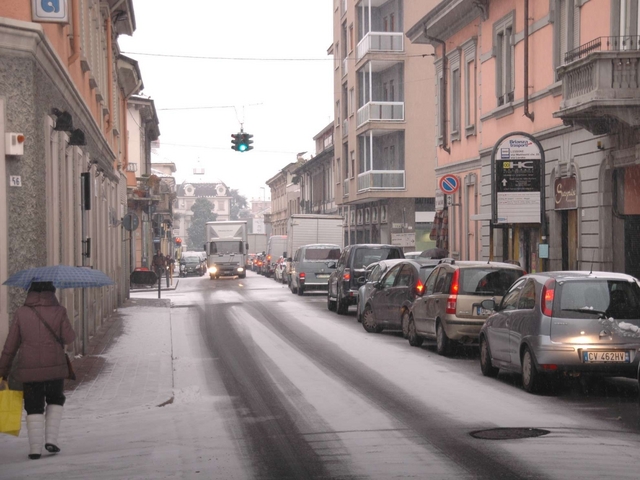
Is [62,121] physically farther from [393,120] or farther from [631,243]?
[393,120]

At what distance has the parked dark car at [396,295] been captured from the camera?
2092 cm

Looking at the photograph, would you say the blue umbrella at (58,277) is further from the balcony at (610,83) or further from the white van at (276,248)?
the white van at (276,248)

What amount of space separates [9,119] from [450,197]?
2131cm

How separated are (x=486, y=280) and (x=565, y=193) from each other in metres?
7.50

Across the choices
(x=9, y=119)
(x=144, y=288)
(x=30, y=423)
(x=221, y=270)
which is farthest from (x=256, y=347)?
(x=221, y=270)

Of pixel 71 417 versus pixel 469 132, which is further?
pixel 469 132

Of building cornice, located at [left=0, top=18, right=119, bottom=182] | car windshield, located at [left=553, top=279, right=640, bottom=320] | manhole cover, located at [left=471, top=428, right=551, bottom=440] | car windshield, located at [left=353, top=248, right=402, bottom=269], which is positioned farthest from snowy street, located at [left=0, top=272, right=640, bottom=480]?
car windshield, located at [left=353, top=248, right=402, bottom=269]

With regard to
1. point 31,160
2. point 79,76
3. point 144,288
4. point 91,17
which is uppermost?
point 91,17

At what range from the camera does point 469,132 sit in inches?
1283

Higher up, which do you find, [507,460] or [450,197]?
[450,197]

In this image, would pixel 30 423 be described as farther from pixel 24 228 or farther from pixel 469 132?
pixel 469 132

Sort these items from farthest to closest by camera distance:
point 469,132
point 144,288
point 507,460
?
point 144,288 < point 469,132 < point 507,460

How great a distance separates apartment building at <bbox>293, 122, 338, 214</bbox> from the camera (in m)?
72.6

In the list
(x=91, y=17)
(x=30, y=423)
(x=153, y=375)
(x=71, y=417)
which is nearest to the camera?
(x=30, y=423)
